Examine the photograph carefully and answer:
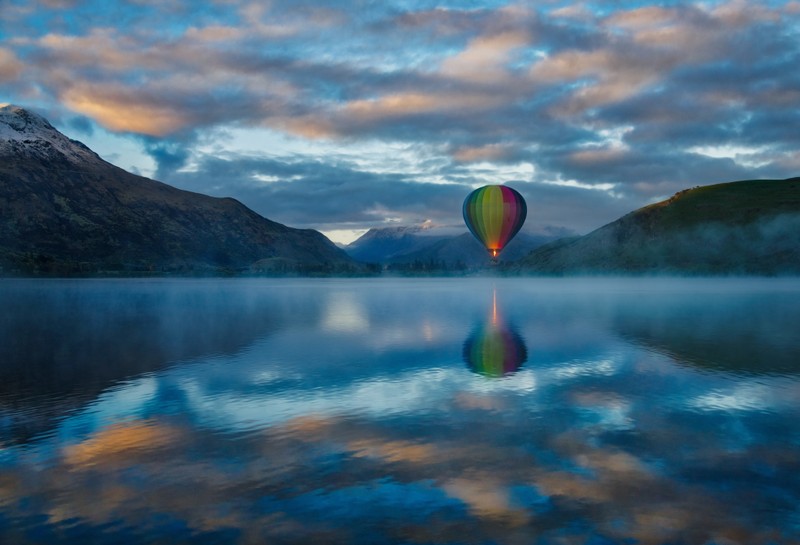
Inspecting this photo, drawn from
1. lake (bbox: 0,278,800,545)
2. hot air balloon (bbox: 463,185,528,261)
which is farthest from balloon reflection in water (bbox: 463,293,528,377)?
hot air balloon (bbox: 463,185,528,261)

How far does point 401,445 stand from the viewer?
51.2 feet

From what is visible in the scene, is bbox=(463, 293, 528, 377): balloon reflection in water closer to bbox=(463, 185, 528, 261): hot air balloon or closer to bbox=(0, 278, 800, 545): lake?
bbox=(0, 278, 800, 545): lake

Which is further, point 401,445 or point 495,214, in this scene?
point 495,214

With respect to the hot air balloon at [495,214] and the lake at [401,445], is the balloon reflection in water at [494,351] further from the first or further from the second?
the hot air balloon at [495,214]

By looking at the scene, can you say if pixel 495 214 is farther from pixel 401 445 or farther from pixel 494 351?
pixel 401 445

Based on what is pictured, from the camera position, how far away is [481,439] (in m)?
16.0

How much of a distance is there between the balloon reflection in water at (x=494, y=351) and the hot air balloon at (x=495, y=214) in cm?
12513

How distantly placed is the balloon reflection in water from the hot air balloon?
125132mm

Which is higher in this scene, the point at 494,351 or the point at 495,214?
the point at 495,214

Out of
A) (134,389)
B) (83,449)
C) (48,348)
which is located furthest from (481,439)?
(48,348)

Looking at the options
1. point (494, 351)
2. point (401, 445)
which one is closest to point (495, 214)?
point (494, 351)

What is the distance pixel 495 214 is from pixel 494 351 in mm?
139297

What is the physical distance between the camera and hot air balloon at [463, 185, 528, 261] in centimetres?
17038

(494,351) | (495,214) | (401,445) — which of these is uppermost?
(495,214)
